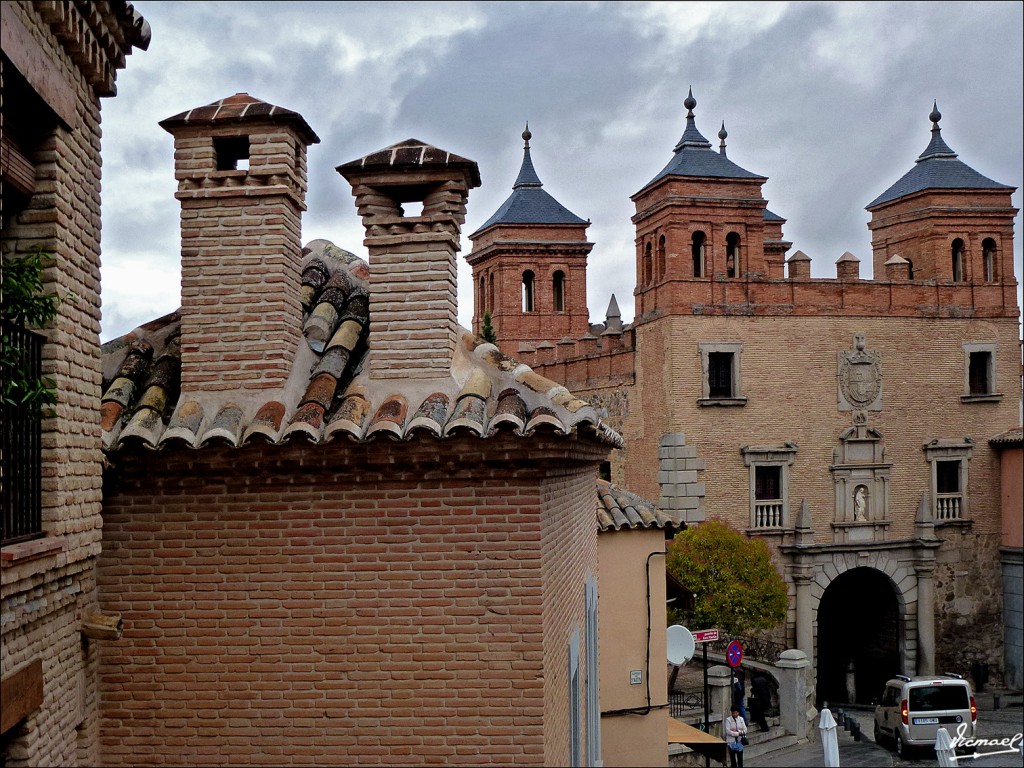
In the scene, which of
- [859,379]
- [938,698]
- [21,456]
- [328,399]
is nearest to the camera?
[21,456]

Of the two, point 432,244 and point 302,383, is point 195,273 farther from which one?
point 432,244

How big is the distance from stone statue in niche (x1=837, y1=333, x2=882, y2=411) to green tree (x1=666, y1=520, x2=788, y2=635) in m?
5.77

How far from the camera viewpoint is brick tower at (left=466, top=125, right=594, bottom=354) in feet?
142

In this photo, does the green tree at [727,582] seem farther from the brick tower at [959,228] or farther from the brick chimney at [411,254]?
the brick chimney at [411,254]

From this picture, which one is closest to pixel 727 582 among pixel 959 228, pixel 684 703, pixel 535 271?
pixel 684 703

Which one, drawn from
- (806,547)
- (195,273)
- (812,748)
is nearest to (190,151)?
(195,273)

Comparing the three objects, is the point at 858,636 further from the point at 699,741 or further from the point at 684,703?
the point at 699,741

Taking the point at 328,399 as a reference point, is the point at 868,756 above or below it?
below

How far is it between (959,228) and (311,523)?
1218 inches

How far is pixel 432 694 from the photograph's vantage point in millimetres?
5875

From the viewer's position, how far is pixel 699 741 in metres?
16.2

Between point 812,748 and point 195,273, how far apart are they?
1936cm

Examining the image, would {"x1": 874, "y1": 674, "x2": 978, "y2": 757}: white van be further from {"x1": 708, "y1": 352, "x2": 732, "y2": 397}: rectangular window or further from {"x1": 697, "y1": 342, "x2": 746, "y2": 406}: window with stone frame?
{"x1": 708, "y1": 352, "x2": 732, "y2": 397}: rectangular window

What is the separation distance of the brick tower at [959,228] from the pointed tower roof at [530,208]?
14.3 m
